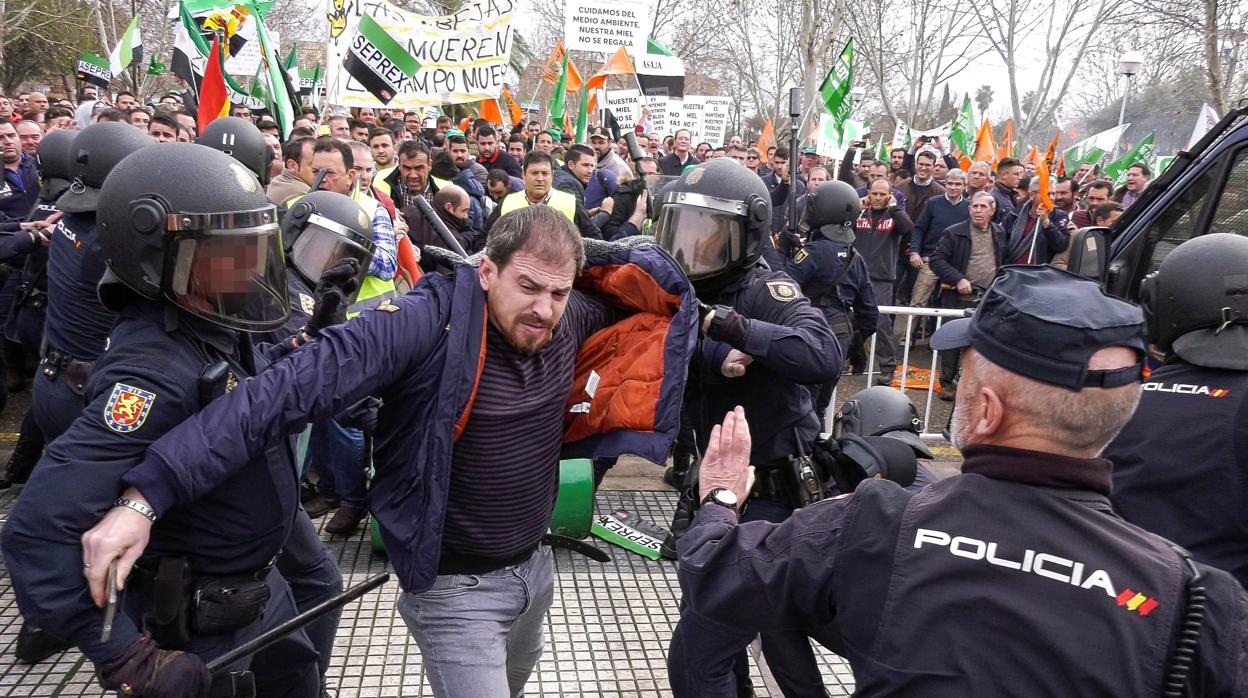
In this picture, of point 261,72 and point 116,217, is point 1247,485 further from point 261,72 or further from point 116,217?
point 261,72

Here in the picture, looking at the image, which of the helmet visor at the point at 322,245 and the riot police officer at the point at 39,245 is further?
the riot police officer at the point at 39,245

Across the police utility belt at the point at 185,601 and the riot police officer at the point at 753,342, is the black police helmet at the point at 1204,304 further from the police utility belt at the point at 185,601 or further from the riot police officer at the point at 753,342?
the police utility belt at the point at 185,601

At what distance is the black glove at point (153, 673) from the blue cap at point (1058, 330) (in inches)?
73.7

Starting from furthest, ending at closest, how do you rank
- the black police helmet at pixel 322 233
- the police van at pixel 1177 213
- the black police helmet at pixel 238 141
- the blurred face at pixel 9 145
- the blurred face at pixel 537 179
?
the blurred face at pixel 537 179, the blurred face at pixel 9 145, the black police helmet at pixel 238 141, the black police helmet at pixel 322 233, the police van at pixel 1177 213

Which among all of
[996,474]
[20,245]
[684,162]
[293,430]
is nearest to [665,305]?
[293,430]

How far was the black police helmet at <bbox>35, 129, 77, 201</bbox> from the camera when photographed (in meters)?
5.53

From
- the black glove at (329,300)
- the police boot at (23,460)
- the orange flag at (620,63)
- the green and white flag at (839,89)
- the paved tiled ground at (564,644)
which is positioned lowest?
the paved tiled ground at (564,644)

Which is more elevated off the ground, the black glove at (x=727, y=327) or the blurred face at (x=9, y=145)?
the blurred face at (x=9, y=145)

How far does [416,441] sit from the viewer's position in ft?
7.68

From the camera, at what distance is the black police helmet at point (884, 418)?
2873mm

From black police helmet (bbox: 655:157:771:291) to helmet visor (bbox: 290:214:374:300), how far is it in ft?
5.74

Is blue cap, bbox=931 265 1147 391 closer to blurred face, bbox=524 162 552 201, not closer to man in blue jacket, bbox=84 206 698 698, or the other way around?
man in blue jacket, bbox=84 206 698 698

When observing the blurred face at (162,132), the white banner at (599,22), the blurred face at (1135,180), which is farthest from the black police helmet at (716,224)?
the blurred face at (1135,180)

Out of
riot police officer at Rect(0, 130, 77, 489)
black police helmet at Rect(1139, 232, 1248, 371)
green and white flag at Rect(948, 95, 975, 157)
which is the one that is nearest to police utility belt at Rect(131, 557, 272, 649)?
black police helmet at Rect(1139, 232, 1248, 371)
